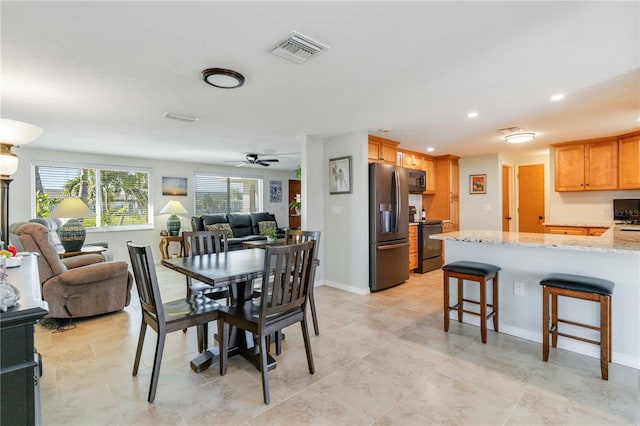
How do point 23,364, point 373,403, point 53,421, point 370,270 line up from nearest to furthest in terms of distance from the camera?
point 23,364 → point 53,421 → point 373,403 → point 370,270

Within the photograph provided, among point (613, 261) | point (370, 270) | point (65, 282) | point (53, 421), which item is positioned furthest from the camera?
point (370, 270)

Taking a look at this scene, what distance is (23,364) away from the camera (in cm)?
108

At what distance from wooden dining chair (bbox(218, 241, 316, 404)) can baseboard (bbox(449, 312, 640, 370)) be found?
6.45ft

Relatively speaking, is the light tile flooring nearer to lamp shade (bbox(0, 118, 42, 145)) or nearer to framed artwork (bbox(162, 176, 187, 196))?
lamp shade (bbox(0, 118, 42, 145))

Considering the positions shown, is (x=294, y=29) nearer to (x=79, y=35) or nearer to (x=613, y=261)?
(x=79, y=35)

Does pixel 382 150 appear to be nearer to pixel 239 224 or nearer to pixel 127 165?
pixel 239 224

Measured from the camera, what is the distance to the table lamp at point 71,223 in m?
4.32

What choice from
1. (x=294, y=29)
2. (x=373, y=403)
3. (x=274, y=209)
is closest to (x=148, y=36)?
(x=294, y=29)

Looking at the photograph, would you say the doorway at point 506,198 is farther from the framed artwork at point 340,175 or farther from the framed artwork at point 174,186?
the framed artwork at point 174,186

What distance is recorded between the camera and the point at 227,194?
816 cm

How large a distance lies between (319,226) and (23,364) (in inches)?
155

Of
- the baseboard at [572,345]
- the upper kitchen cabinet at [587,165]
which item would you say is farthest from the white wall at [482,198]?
the baseboard at [572,345]

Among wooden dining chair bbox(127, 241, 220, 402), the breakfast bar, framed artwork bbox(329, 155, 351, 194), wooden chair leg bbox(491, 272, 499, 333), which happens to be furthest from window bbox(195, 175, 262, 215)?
wooden chair leg bbox(491, 272, 499, 333)

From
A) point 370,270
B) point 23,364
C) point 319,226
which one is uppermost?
point 319,226
